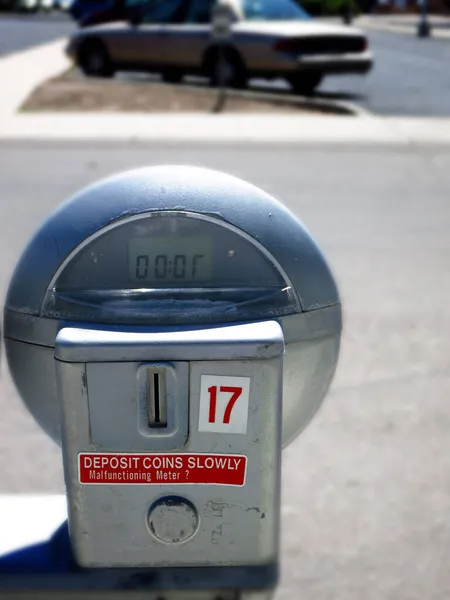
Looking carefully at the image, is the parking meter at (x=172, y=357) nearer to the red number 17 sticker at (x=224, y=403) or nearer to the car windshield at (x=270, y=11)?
the red number 17 sticker at (x=224, y=403)

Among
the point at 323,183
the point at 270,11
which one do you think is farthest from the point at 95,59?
the point at 323,183

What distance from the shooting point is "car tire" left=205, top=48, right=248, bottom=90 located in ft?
41.9

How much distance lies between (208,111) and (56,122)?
177 cm

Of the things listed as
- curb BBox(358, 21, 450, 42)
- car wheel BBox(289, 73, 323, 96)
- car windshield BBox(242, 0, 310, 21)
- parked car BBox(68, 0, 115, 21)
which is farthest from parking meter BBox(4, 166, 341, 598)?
parked car BBox(68, 0, 115, 21)

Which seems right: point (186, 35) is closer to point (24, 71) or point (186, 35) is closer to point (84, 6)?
point (24, 71)

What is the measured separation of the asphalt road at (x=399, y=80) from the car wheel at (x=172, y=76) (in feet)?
4.11

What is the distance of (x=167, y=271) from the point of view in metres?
1.60

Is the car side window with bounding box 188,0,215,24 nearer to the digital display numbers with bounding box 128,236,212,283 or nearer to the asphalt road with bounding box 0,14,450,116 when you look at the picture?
the asphalt road with bounding box 0,14,450,116

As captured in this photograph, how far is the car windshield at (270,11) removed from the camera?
13.0m

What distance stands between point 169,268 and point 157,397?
0.22 meters

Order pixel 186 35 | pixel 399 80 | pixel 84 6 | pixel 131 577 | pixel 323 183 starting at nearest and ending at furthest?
1. pixel 131 577
2. pixel 323 183
3. pixel 186 35
4. pixel 399 80
5. pixel 84 6

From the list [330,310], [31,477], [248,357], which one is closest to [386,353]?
[31,477]

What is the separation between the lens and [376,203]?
7.21 m

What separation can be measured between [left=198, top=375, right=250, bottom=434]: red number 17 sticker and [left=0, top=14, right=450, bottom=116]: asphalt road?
35.3 ft
